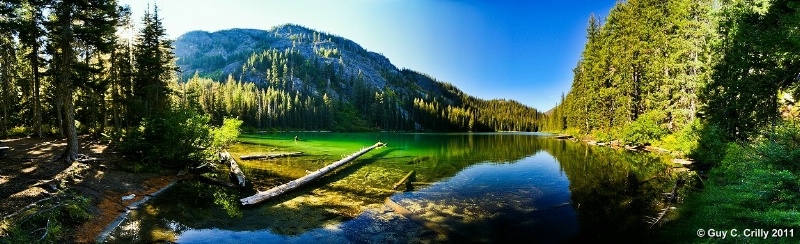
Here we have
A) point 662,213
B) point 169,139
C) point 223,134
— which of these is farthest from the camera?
point 223,134

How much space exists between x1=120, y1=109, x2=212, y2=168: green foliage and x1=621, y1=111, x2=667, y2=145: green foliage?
43.2 meters

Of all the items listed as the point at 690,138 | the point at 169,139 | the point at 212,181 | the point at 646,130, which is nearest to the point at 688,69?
the point at 646,130

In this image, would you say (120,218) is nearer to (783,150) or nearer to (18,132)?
(783,150)

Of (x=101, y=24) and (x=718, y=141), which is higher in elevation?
(x=101, y=24)

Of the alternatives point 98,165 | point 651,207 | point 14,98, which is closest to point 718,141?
point 651,207

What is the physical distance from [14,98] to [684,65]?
70658 mm

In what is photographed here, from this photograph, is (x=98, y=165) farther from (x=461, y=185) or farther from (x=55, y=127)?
(x=55, y=127)

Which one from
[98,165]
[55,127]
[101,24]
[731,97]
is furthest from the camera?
[55,127]

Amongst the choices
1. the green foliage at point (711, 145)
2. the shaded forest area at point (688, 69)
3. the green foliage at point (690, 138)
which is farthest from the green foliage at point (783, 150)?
the green foliage at point (690, 138)

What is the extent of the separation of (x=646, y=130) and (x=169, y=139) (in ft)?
149

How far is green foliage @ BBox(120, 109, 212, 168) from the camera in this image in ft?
60.5

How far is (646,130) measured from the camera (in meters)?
36.8

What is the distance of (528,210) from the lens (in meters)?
13.7

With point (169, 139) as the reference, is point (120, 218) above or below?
below
